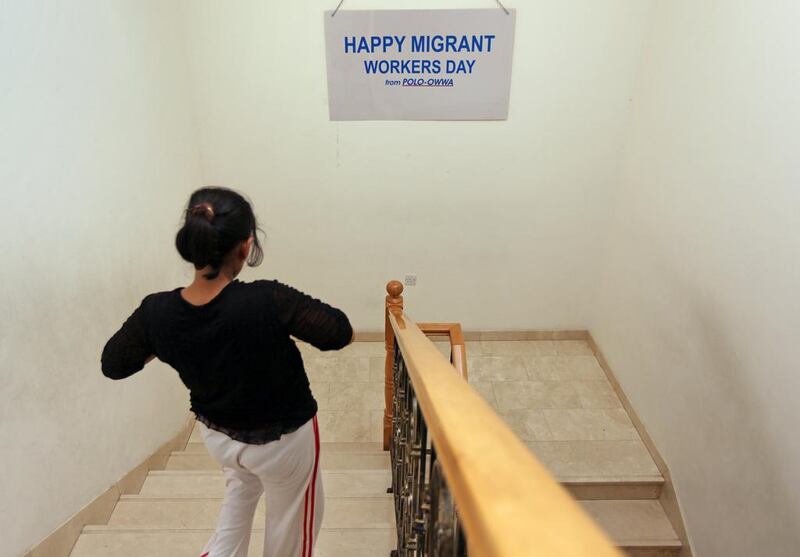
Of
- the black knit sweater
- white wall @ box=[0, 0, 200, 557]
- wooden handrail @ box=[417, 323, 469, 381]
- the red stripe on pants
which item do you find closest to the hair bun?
the black knit sweater

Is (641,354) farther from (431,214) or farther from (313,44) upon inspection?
(313,44)

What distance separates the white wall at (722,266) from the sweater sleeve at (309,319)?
2.01 m

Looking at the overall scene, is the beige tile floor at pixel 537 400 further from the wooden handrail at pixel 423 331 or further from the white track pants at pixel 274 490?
the white track pants at pixel 274 490

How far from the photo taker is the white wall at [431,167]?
372 cm

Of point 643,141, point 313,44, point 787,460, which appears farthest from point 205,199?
point 643,141

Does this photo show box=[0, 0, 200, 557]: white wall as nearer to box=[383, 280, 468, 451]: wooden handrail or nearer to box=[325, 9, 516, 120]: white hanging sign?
box=[325, 9, 516, 120]: white hanging sign

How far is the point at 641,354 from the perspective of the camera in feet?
12.2

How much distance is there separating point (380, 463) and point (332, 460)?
0.99ft

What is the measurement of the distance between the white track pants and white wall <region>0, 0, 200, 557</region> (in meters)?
0.81

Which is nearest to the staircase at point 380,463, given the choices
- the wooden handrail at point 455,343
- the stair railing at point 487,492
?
the wooden handrail at point 455,343

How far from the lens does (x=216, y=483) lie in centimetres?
285

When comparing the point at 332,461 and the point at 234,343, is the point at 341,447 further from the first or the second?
the point at 234,343

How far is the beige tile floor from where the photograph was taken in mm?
3512

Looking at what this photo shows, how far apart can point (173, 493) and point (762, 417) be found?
9.85 feet
